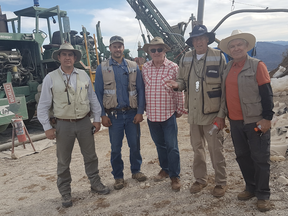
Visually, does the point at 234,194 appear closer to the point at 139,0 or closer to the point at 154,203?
the point at 154,203

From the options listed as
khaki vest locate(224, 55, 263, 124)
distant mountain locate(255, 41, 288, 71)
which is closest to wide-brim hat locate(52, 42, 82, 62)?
khaki vest locate(224, 55, 263, 124)

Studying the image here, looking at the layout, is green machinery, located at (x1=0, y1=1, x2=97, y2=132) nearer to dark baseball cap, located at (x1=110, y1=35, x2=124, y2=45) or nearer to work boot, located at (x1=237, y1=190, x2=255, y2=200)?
dark baseball cap, located at (x1=110, y1=35, x2=124, y2=45)

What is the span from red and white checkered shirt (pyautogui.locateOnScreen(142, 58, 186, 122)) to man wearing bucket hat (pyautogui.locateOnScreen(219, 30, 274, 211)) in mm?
740

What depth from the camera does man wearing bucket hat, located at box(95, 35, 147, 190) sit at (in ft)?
11.1

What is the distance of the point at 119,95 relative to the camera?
3.38 metres

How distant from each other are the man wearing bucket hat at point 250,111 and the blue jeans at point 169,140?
2.57ft

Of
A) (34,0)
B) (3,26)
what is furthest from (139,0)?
(3,26)

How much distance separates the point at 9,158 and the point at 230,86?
4691mm

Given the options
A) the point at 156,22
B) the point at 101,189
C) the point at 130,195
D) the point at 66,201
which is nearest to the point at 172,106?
the point at 130,195

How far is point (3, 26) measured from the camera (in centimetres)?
723

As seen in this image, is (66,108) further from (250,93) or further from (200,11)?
(200,11)

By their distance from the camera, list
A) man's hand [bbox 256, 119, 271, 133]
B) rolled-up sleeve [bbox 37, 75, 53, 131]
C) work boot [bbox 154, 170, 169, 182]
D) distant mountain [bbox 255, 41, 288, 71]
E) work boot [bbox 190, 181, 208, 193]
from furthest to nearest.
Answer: distant mountain [bbox 255, 41, 288, 71]
work boot [bbox 154, 170, 169, 182]
work boot [bbox 190, 181, 208, 193]
rolled-up sleeve [bbox 37, 75, 53, 131]
man's hand [bbox 256, 119, 271, 133]

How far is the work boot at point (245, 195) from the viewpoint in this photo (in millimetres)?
2861

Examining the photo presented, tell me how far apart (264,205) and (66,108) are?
241cm
